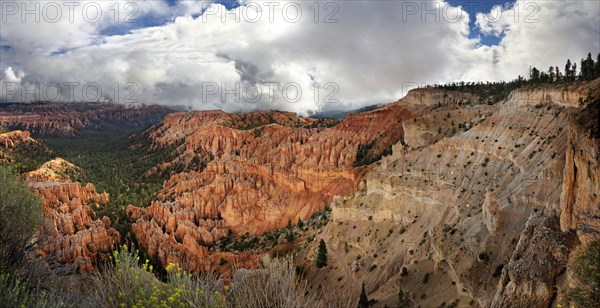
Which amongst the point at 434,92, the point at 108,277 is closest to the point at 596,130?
the point at 108,277

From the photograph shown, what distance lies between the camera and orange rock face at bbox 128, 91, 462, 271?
54219 mm

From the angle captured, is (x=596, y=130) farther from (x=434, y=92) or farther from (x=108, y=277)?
(x=434, y=92)

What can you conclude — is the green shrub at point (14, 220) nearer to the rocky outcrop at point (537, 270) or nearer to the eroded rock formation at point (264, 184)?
the rocky outcrop at point (537, 270)

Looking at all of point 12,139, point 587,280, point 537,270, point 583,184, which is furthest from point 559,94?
point 12,139

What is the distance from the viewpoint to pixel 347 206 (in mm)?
35219

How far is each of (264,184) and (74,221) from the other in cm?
2937

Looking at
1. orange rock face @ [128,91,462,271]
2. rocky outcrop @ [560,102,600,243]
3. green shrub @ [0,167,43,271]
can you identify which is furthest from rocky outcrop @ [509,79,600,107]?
orange rock face @ [128,91,462,271]

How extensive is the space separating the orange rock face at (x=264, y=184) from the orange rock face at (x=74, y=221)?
18.1ft

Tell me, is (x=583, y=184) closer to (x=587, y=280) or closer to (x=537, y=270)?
(x=537, y=270)

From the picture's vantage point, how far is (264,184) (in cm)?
6812

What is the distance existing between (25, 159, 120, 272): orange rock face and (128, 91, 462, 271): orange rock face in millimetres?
5524

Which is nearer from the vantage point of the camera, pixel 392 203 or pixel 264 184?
pixel 392 203

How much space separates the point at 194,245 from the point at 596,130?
46.7 metres

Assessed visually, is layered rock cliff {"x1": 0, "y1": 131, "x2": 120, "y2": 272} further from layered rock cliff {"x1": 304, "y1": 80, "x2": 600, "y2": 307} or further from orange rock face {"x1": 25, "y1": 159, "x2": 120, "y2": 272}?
layered rock cliff {"x1": 304, "y1": 80, "x2": 600, "y2": 307}
